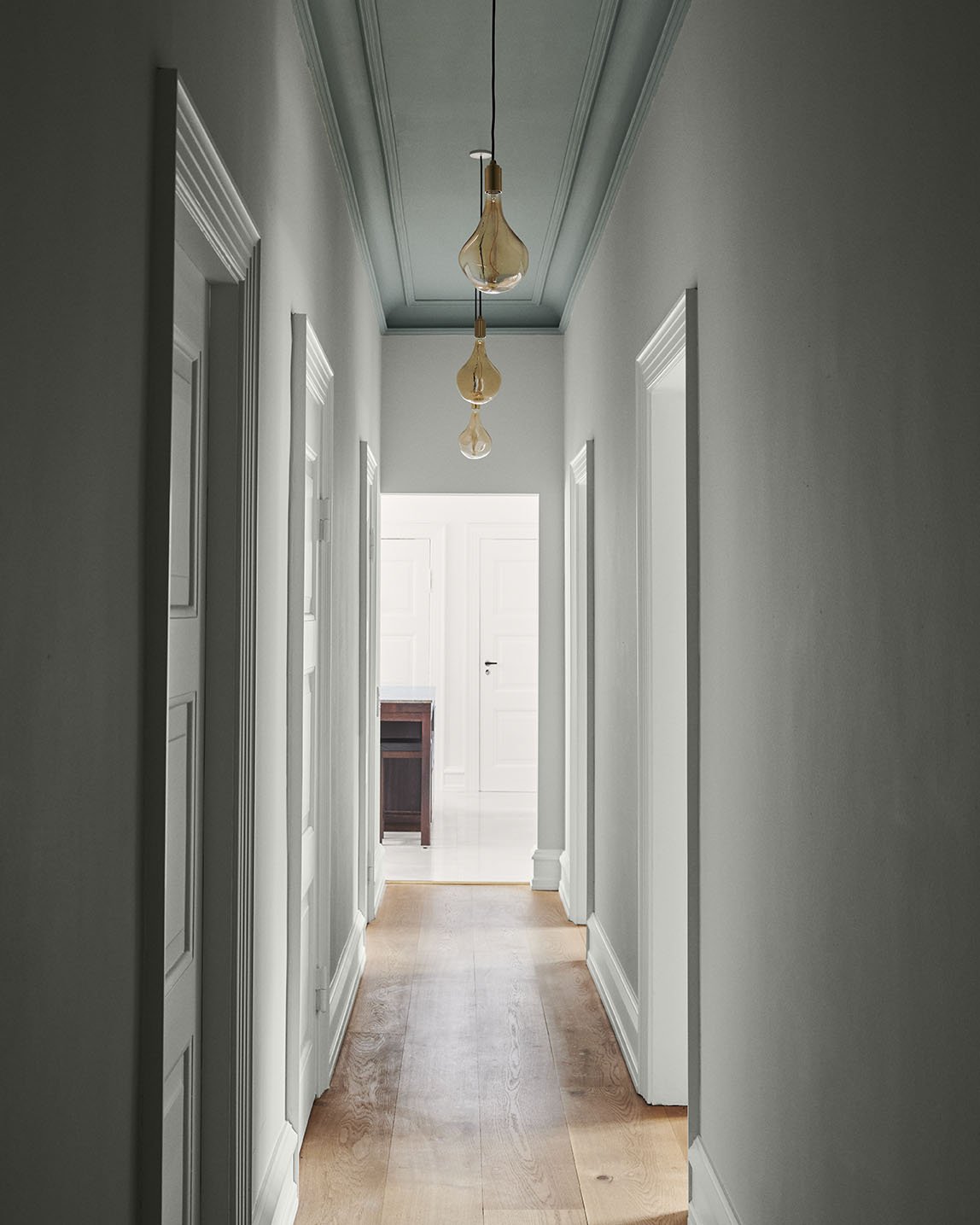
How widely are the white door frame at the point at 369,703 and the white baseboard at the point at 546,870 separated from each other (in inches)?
32.7

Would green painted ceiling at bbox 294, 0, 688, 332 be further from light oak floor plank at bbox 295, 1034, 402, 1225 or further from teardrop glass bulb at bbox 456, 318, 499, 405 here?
light oak floor plank at bbox 295, 1034, 402, 1225

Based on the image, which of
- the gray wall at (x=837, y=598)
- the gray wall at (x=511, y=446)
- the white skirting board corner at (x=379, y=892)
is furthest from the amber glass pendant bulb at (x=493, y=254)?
the white skirting board corner at (x=379, y=892)

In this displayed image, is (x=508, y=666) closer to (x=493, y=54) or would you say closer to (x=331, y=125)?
(x=331, y=125)

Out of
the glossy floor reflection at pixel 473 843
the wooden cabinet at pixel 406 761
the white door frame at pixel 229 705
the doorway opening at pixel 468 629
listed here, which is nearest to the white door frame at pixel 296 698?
the white door frame at pixel 229 705

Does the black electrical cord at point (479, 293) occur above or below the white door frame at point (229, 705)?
above

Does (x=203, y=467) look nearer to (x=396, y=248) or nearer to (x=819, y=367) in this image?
(x=819, y=367)

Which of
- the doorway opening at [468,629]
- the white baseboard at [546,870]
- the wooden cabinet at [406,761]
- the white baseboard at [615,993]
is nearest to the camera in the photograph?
the white baseboard at [615,993]

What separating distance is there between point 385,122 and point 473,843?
16.0 ft

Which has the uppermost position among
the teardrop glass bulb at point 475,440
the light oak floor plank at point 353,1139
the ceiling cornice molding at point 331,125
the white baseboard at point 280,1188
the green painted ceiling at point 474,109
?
the green painted ceiling at point 474,109

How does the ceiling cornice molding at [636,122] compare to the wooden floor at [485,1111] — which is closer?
the wooden floor at [485,1111]

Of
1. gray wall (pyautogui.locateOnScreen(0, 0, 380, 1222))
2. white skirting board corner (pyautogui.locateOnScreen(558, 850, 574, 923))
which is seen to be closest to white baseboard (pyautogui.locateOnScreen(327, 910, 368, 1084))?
white skirting board corner (pyautogui.locateOnScreen(558, 850, 574, 923))

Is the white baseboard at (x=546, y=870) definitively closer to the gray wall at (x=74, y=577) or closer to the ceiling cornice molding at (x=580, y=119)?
the ceiling cornice molding at (x=580, y=119)

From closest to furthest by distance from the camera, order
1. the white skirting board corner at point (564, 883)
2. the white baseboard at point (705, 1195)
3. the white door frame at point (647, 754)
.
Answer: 1. the white baseboard at point (705, 1195)
2. the white door frame at point (647, 754)
3. the white skirting board corner at point (564, 883)

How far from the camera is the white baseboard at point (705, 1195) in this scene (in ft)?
7.62
